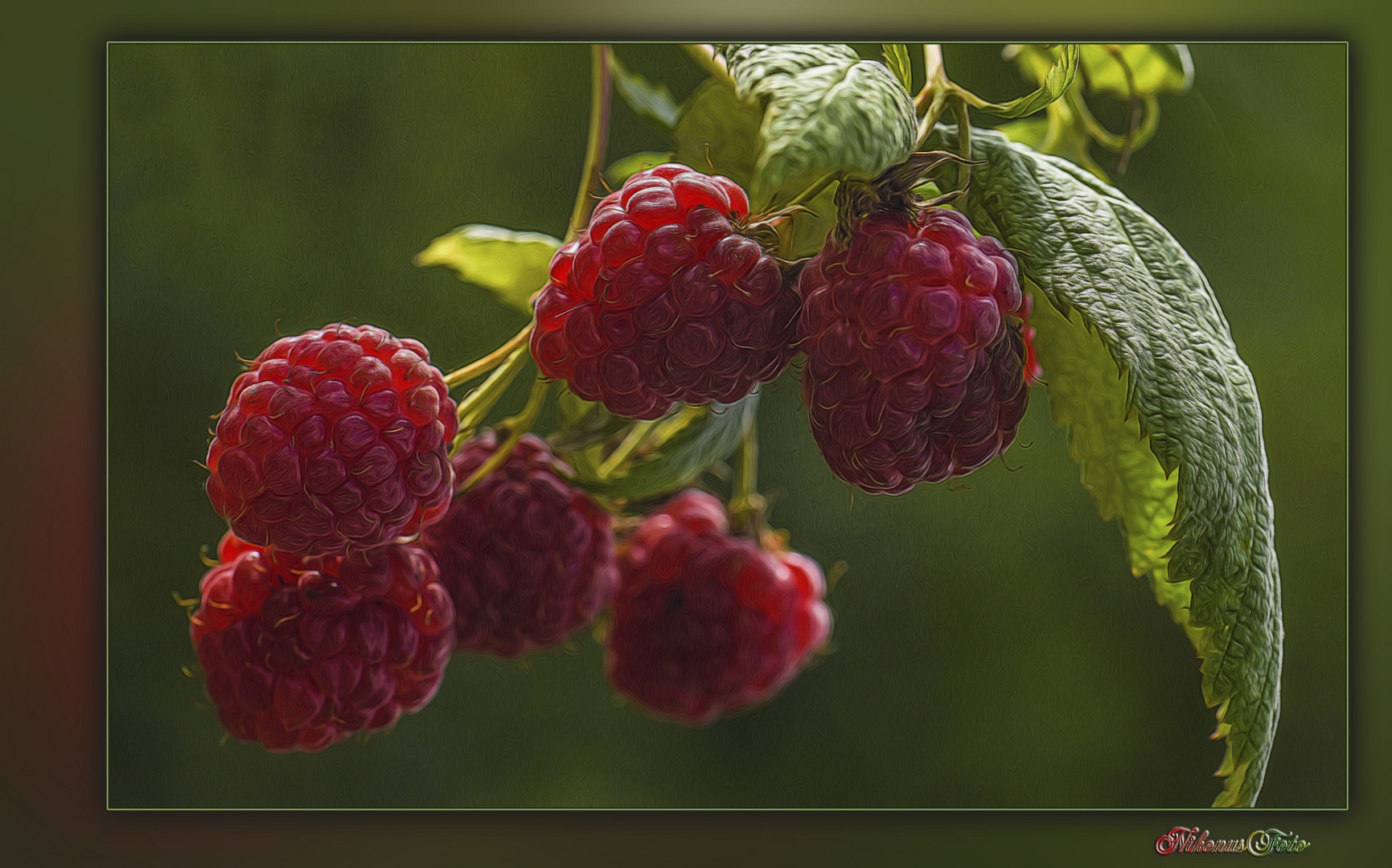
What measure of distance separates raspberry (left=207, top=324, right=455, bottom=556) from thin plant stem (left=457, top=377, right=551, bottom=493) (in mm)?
62

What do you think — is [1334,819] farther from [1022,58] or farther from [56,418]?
[56,418]

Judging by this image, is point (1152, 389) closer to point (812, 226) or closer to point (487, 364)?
point (812, 226)

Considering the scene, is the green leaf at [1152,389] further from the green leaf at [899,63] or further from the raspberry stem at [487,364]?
the raspberry stem at [487,364]

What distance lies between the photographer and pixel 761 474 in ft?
3.09

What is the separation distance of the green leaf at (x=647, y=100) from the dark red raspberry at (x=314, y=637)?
12.2 inches

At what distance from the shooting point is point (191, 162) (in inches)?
33.9

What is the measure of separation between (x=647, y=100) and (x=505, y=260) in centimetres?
14

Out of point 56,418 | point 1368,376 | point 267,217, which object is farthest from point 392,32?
point 1368,376

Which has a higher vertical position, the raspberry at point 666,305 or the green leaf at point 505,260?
the green leaf at point 505,260

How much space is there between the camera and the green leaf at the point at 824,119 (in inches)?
16.3

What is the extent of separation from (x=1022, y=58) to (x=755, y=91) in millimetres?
A: 431

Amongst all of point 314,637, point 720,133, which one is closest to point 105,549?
point 314,637

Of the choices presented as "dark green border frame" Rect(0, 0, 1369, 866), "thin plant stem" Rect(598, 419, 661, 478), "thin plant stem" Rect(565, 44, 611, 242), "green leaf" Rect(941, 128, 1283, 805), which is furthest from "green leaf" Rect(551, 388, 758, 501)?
"dark green border frame" Rect(0, 0, 1369, 866)

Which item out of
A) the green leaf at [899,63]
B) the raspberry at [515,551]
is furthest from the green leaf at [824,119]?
the raspberry at [515,551]
